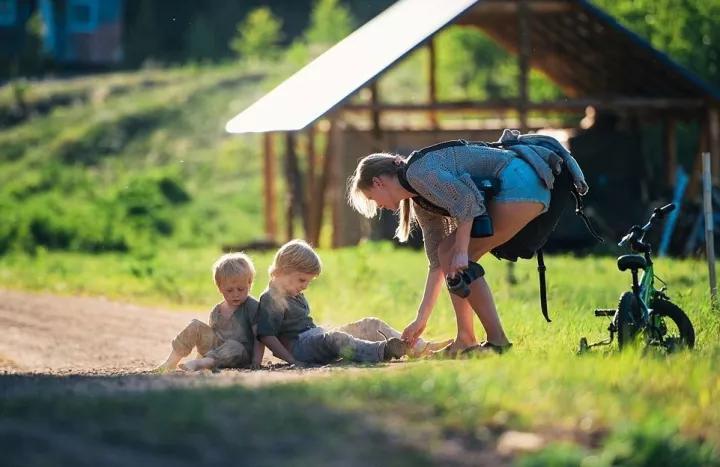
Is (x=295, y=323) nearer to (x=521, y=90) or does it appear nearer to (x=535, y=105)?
(x=521, y=90)

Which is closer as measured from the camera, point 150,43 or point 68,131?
point 68,131

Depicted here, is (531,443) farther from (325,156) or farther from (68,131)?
(68,131)

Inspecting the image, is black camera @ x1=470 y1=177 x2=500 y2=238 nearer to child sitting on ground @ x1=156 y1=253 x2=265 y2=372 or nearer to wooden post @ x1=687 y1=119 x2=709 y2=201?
child sitting on ground @ x1=156 y1=253 x2=265 y2=372

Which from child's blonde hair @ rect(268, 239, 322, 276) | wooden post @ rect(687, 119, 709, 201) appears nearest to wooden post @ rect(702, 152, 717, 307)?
child's blonde hair @ rect(268, 239, 322, 276)

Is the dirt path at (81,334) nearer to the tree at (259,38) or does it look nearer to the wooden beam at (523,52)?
the wooden beam at (523,52)

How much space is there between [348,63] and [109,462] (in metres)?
11.8

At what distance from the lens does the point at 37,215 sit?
2625 centimetres

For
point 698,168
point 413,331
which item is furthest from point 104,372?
point 698,168

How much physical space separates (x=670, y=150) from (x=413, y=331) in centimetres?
1368

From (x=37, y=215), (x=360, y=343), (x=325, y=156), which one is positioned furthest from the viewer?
(x=37, y=215)

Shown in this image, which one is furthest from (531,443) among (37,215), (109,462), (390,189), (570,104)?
(37,215)

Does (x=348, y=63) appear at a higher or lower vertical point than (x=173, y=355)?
higher

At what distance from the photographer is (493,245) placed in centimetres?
955

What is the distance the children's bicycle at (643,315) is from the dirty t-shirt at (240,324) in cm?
223
